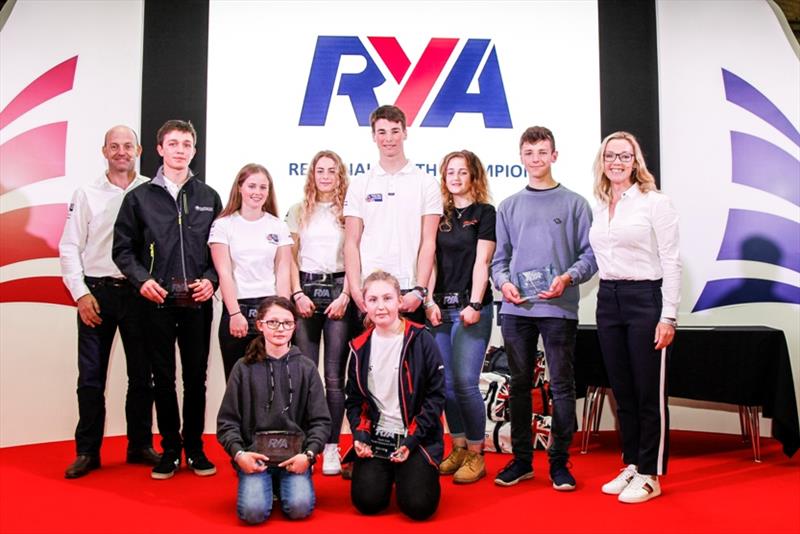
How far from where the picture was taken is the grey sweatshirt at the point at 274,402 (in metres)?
2.66

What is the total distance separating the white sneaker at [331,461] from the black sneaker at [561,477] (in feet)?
3.03

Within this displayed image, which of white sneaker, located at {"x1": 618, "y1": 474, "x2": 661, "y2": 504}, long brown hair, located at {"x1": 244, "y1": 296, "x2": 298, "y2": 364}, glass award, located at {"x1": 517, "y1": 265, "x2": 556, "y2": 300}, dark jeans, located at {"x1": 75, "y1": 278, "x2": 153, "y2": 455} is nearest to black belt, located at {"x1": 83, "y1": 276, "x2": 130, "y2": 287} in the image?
dark jeans, located at {"x1": 75, "y1": 278, "x2": 153, "y2": 455}

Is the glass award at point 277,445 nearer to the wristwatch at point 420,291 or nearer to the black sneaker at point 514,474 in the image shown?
the wristwatch at point 420,291

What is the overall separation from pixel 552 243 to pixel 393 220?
0.67 m

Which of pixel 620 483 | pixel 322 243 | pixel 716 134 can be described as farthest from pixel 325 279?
pixel 716 134

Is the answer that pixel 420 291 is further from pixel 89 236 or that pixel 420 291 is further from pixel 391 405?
pixel 89 236

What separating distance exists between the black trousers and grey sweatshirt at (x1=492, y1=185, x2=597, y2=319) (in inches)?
5.5

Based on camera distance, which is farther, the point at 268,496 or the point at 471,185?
the point at 471,185

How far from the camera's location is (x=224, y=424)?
8.65 ft

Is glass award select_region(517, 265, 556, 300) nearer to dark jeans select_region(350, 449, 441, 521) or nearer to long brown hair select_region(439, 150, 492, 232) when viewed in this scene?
long brown hair select_region(439, 150, 492, 232)

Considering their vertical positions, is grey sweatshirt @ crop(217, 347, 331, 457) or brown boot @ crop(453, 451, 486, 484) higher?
grey sweatshirt @ crop(217, 347, 331, 457)

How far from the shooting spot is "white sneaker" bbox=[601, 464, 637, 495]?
290cm

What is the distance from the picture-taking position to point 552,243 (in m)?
3.01

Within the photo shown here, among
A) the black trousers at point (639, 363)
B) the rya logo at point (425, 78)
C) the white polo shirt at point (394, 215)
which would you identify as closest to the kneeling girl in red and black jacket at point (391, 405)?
the white polo shirt at point (394, 215)
